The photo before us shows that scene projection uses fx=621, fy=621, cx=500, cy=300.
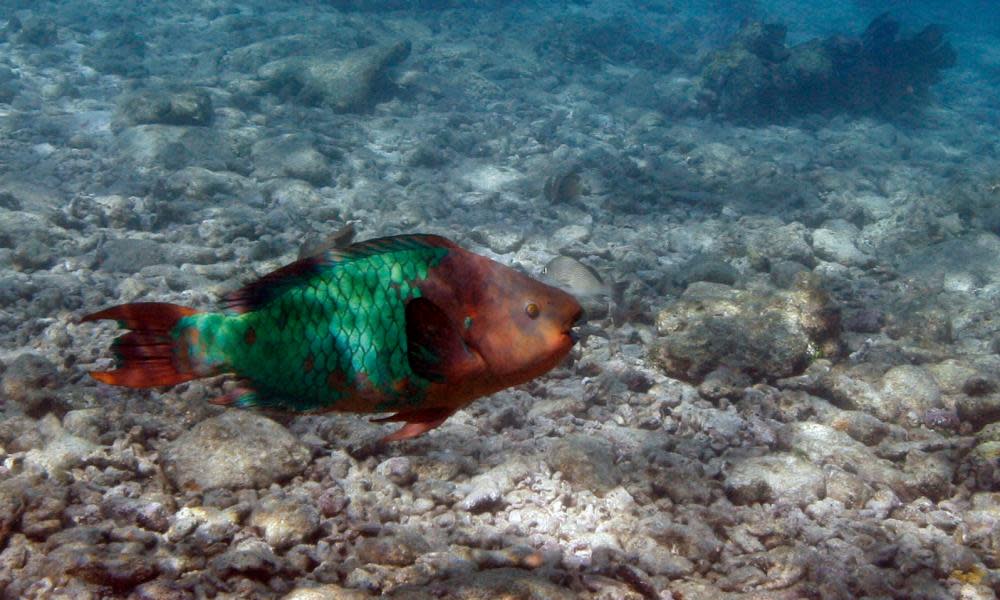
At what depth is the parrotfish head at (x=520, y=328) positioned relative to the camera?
1.55 m

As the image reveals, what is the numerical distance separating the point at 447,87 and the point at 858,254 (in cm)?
999

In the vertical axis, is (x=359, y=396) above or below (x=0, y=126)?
above

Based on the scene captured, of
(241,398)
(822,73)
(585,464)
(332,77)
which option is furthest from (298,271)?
(822,73)

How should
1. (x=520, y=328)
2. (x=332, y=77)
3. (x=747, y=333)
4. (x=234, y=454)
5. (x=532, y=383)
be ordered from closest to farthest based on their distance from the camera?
(x=520, y=328)
(x=234, y=454)
(x=532, y=383)
(x=747, y=333)
(x=332, y=77)

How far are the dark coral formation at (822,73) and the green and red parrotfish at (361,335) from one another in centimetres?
1633

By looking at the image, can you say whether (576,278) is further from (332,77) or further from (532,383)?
(332,77)

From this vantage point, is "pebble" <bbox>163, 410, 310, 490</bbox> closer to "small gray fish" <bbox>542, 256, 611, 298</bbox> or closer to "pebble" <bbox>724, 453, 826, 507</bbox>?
"pebble" <bbox>724, 453, 826, 507</bbox>

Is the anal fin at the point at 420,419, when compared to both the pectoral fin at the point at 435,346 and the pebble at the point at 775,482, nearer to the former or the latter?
the pectoral fin at the point at 435,346

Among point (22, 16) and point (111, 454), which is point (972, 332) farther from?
point (22, 16)

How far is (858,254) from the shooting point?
8.81 meters

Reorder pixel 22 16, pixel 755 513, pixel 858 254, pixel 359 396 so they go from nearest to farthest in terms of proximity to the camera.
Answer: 1. pixel 359 396
2. pixel 755 513
3. pixel 858 254
4. pixel 22 16

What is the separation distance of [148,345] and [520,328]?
98 cm

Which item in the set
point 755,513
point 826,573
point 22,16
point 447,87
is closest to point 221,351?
point 826,573

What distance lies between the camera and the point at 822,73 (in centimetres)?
1655
